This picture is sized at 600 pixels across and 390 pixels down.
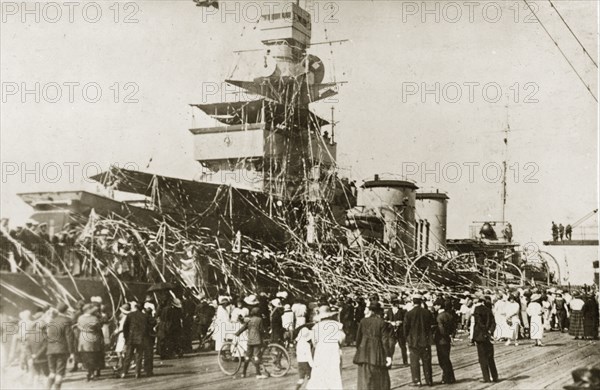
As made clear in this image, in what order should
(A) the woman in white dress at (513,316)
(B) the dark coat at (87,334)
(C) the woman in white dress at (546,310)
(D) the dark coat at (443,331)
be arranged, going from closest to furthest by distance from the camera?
1. (B) the dark coat at (87,334)
2. (D) the dark coat at (443,331)
3. (A) the woman in white dress at (513,316)
4. (C) the woman in white dress at (546,310)

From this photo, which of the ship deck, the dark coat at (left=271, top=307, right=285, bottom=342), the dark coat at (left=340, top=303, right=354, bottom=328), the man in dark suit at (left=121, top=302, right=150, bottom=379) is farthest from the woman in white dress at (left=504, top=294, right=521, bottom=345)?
the man in dark suit at (left=121, top=302, right=150, bottom=379)

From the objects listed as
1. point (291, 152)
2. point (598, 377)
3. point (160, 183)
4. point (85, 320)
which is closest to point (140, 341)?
point (85, 320)

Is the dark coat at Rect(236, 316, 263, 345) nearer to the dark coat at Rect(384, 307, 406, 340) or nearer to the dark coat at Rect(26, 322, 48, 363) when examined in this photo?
the dark coat at Rect(26, 322, 48, 363)

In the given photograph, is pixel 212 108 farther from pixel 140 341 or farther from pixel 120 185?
pixel 140 341

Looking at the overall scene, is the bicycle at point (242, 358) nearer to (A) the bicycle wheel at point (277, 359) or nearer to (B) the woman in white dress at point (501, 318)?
(A) the bicycle wheel at point (277, 359)

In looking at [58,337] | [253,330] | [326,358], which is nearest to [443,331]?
[326,358]

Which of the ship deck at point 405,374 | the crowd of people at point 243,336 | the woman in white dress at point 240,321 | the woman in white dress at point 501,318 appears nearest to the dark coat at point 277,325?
the crowd of people at point 243,336
